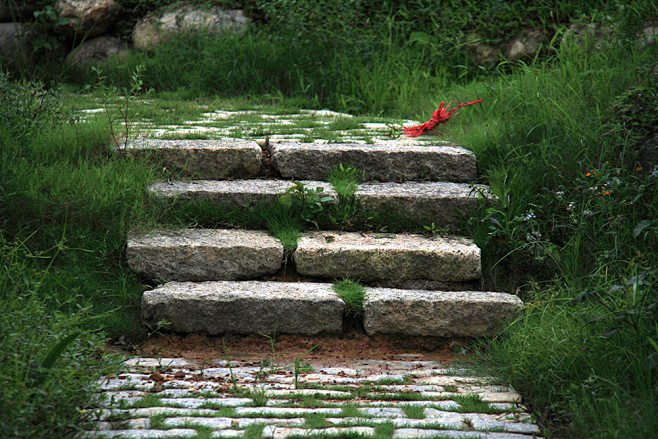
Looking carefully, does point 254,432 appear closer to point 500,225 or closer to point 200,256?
point 200,256

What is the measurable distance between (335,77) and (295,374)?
4.19 metres

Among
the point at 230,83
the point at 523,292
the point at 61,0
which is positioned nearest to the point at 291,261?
the point at 523,292

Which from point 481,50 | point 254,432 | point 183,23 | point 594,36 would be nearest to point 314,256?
point 254,432

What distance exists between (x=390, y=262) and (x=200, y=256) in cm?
105

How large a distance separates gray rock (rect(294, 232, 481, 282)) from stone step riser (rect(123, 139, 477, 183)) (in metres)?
0.84

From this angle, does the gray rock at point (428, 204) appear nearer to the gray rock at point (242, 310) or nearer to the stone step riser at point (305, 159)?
the stone step riser at point (305, 159)

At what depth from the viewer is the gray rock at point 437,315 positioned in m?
3.16

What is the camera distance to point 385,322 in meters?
3.18

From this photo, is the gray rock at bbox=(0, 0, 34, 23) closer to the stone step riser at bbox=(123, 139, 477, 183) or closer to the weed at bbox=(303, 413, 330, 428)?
the stone step riser at bbox=(123, 139, 477, 183)

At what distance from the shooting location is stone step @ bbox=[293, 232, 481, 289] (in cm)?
346

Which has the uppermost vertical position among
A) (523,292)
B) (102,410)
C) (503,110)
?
(503,110)

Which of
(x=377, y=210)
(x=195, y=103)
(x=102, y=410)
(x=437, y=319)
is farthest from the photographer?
(x=195, y=103)

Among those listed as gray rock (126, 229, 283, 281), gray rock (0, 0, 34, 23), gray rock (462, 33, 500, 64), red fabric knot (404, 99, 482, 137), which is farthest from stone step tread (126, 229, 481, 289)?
gray rock (0, 0, 34, 23)

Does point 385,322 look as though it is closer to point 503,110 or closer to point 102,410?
point 102,410
